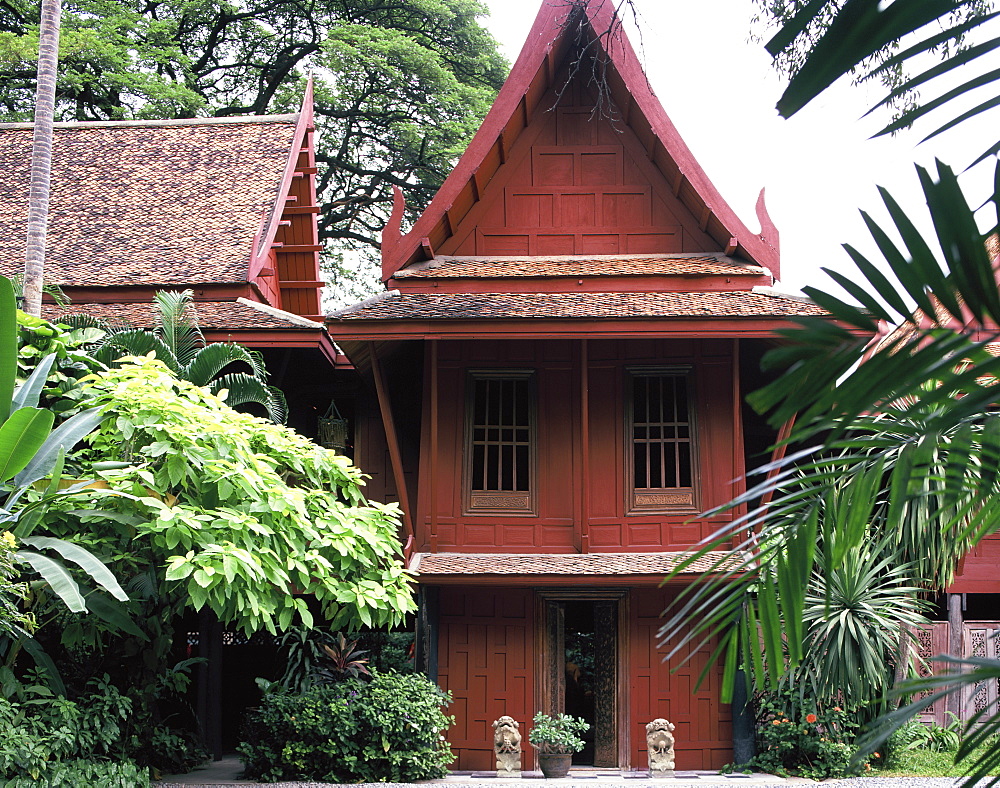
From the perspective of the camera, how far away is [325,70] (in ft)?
77.3

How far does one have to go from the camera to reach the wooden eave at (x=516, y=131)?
11.8 metres

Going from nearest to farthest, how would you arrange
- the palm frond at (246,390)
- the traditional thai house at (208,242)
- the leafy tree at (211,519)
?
the leafy tree at (211,519)
the palm frond at (246,390)
the traditional thai house at (208,242)

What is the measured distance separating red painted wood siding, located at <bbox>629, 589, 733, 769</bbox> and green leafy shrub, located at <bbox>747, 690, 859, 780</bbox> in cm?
55

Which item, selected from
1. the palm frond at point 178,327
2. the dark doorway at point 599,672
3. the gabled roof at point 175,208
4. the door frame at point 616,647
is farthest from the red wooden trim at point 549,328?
the dark doorway at point 599,672

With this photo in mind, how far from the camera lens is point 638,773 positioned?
10969 millimetres

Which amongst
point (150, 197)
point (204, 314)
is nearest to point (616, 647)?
point (204, 314)

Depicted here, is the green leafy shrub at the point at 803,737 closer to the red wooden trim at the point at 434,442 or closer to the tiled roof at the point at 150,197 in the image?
the red wooden trim at the point at 434,442

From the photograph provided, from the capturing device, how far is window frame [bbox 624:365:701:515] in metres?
11.6

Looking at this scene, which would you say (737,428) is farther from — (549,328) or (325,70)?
(325,70)

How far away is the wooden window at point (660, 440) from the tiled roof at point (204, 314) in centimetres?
380

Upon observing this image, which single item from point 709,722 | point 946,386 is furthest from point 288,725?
point 946,386

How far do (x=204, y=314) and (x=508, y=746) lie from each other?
5.80m

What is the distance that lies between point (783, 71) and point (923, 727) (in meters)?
8.06

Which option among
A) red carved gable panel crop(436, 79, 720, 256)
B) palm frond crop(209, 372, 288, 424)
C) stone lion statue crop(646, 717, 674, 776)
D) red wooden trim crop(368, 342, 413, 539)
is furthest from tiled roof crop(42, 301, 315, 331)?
stone lion statue crop(646, 717, 674, 776)
